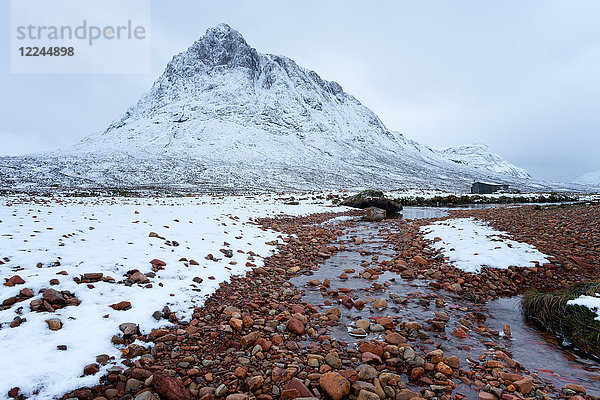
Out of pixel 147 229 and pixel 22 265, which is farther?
pixel 147 229

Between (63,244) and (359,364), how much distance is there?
8.54m

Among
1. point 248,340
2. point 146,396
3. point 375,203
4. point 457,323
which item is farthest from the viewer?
point 375,203

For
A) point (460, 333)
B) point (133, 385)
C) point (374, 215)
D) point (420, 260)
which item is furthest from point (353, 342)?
point (374, 215)

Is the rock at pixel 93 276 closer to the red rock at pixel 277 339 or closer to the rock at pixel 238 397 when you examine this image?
the red rock at pixel 277 339

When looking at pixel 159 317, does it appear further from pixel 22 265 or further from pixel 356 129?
pixel 356 129

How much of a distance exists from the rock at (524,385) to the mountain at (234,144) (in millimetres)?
63224

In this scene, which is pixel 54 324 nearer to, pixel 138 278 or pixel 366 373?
pixel 138 278

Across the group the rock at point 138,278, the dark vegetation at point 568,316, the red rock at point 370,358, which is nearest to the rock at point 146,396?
the red rock at point 370,358

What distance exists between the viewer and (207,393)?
→ 11.9ft

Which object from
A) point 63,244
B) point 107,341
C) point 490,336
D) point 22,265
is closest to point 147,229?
point 63,244

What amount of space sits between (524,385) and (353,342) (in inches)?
98.6

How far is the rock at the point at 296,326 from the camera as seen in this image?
529 centimetres

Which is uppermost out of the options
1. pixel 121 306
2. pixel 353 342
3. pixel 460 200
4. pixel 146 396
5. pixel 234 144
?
pixel 234 144

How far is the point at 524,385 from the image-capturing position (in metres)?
3.78
